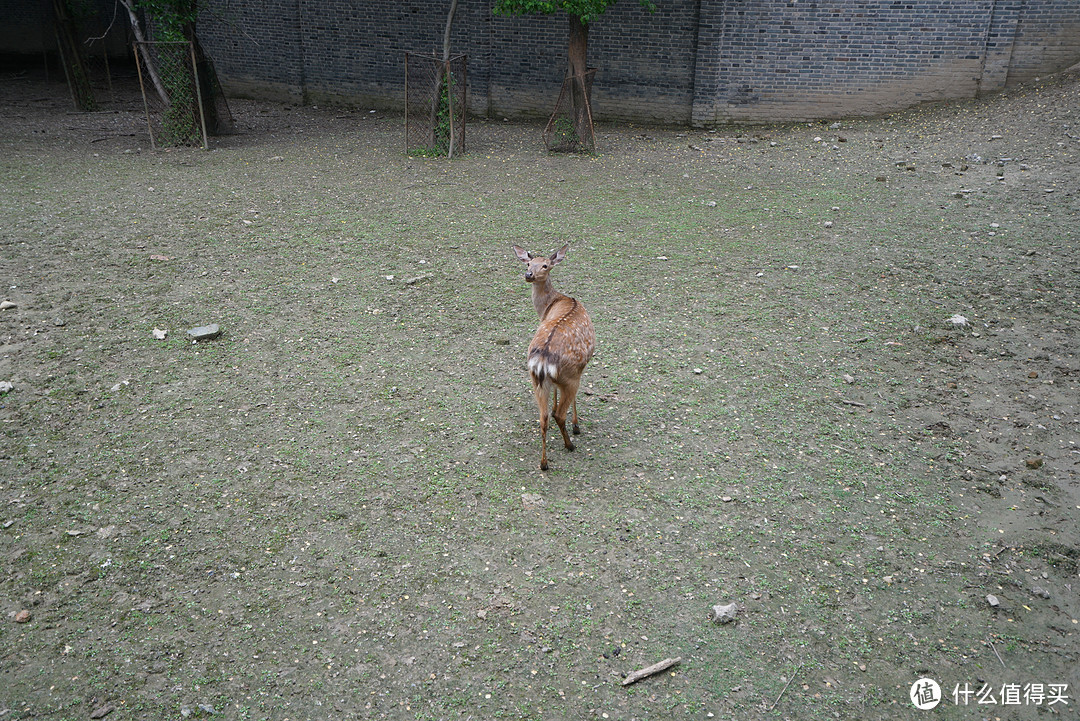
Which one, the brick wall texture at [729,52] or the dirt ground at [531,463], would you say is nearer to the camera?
the dirt ground at [531,463]

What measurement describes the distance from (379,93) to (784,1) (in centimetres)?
868

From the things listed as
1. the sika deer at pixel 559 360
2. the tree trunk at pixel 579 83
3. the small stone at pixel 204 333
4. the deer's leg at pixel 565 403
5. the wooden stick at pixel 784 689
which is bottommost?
the wooden stick at pixel 784 689

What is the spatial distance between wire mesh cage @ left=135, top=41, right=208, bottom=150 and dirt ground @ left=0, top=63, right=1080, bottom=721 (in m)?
3.32

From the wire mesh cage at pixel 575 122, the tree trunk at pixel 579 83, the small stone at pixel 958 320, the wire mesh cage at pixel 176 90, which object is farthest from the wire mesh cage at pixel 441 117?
the small stone at pixel 958 320

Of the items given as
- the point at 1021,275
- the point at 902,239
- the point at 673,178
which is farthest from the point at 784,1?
the point at 1021,275

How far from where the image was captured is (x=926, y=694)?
3.40 m

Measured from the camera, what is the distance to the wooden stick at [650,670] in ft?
11.4

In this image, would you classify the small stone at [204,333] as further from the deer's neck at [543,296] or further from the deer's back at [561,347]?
the deer's back at [561,347]

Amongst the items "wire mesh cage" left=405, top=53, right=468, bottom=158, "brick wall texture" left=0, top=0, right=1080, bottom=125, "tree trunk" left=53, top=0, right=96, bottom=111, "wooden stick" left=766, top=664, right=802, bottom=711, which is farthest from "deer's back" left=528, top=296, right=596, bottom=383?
"tree trunk" left=53, top=0, right=96, bottom=111

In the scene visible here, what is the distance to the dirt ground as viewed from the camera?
3553 millimetres

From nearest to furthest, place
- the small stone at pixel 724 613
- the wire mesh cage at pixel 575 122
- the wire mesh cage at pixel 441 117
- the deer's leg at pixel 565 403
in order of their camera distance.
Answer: the small stone at pixel 724 613
the deer's leg at pixel 565 403
the wire mesh cage at pixel 441 117
the wire mesh cage at pixel 575 122

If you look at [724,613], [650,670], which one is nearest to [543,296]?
[724,613]

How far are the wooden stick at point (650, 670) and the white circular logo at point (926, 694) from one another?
1001 mm

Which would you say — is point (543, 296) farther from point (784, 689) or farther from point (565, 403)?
point (784, 689)
